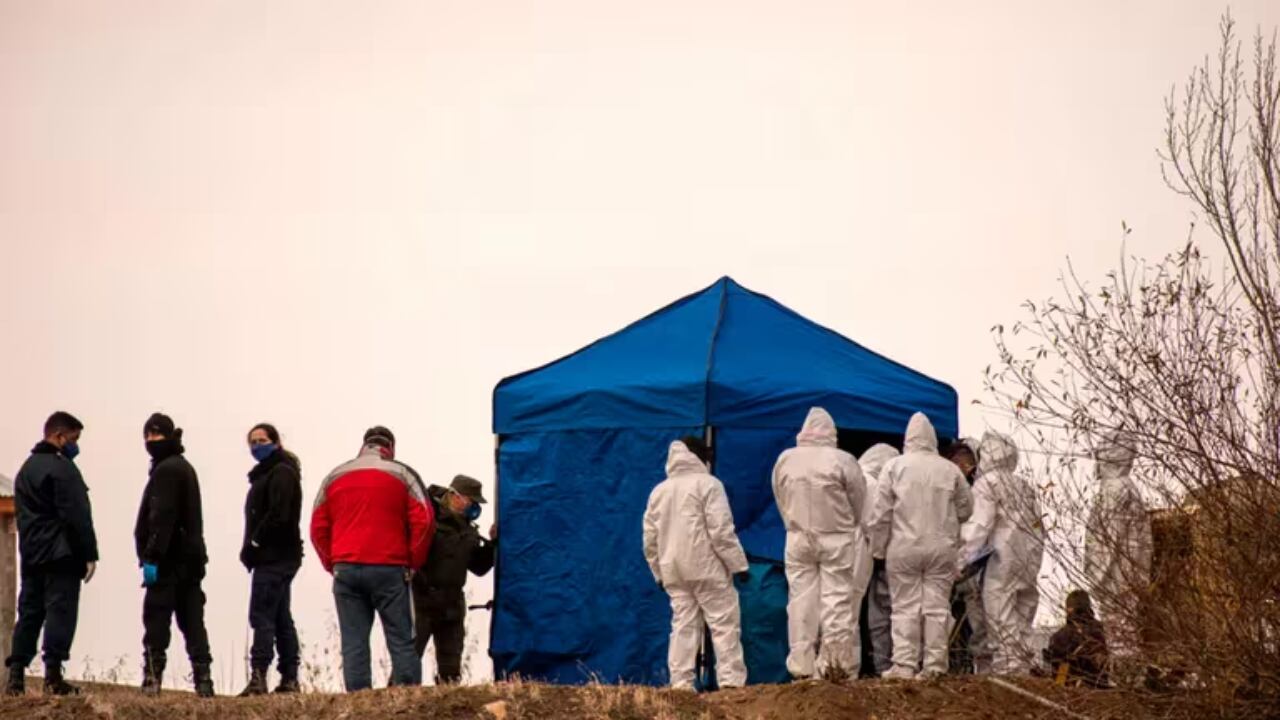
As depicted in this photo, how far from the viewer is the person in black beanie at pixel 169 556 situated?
14773mm

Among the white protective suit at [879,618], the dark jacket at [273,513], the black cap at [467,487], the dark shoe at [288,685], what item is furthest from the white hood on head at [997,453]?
the dark shoe at [288,685]

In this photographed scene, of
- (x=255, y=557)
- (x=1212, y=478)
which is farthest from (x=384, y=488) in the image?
(x=1212, y=478)

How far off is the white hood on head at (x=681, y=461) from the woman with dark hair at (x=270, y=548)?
8.71 ft

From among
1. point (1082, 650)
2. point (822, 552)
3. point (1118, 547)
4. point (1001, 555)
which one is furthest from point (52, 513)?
point (1118, 547)

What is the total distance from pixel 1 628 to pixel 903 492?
6693mm

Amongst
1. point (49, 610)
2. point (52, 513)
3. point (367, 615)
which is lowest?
point (367, 615)

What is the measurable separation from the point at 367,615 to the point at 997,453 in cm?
464

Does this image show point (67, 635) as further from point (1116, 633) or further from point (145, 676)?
point (1116, 633)

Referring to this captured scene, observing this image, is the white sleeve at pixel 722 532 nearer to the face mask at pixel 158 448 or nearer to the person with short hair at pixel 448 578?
the person with short hair at pixel 448 578

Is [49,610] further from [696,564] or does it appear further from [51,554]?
[696,564]

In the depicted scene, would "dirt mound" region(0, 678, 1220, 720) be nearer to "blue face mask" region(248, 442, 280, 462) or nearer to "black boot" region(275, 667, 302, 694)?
"black boot" region(275, 667, 302, 694)

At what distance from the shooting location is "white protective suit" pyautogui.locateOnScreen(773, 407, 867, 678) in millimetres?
14625

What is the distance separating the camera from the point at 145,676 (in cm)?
1503

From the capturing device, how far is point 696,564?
48.0 ft
